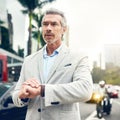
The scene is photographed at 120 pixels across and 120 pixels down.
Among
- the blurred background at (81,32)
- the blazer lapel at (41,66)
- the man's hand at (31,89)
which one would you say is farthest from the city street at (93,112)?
the man's hand at (31,89)

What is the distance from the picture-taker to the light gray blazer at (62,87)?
1.41 meters

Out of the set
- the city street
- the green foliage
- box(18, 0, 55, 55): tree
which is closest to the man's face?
the green foliage

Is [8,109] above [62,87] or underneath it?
underneath

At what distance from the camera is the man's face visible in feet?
5.03

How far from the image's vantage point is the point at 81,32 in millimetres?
5711

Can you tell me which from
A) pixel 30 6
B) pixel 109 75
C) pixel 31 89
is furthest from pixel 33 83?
pixel 30 6

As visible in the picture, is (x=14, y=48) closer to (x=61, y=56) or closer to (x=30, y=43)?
(x=30, y=43)

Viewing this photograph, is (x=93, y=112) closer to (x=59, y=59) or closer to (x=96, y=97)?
(x=96, y=97)

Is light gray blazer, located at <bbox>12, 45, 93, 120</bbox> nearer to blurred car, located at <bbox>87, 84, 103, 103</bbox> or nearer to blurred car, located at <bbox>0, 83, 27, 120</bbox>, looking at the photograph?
blurred car, located at <bbox>0, 83, 27, 120</bbox>

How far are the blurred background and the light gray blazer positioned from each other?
3194mm

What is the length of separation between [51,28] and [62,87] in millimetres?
237

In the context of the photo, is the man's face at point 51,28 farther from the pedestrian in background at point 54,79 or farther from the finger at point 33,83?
the finger at point 33,83

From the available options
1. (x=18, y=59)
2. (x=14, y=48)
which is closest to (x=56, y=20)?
(x=18, y=59)

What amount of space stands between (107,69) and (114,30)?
88cm
